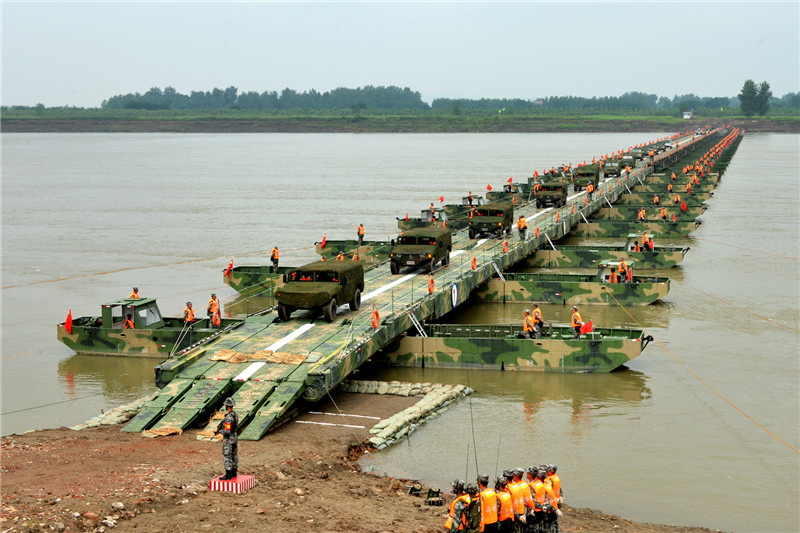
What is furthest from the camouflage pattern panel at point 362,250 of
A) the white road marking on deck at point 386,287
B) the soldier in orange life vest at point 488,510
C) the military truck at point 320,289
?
the soldier in orange life vest at point 488,510

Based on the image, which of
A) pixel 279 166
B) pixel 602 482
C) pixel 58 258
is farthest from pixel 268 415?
pixel 279 166

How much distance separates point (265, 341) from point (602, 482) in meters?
10.9

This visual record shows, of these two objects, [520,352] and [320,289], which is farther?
[520,352]

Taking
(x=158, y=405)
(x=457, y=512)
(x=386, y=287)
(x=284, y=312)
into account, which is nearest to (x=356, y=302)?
(x=284, y=312)

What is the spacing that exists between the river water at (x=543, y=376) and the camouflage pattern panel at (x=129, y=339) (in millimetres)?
394

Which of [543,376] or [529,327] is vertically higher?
[529,327]

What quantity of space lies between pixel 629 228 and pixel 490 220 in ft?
52.8

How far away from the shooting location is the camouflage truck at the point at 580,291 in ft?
134

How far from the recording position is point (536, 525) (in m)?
15.7

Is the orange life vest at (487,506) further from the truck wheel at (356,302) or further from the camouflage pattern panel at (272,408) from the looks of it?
the truck wheel at (356,302)

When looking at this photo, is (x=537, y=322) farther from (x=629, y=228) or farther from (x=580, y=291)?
(x=629, y=228)

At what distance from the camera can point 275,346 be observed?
1053 inches

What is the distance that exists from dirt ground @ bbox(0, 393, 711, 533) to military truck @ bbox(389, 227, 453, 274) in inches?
620

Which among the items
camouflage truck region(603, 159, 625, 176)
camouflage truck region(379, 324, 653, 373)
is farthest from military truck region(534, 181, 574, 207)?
camouflage truck region(379, 324, 653, 373)
